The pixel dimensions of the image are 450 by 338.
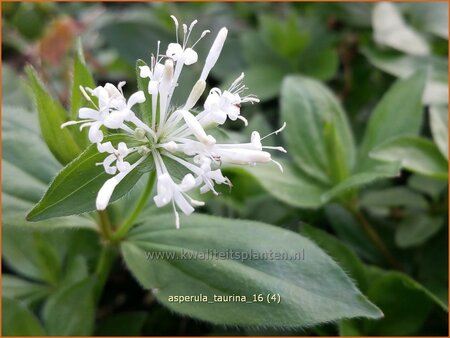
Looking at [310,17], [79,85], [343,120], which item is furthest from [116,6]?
[79,85]

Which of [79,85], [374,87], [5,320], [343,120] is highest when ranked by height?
[79,85]

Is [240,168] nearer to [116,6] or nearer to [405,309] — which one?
[405,309]

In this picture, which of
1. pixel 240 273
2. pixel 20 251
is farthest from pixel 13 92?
pixel 240 273

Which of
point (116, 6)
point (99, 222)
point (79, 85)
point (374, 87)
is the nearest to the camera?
point (79, 85)

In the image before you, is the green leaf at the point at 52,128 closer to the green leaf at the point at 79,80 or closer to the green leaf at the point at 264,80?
the green leaf at the point at 79,80

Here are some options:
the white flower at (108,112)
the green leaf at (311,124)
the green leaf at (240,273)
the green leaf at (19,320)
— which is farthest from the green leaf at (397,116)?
the green leaf at (19,320)

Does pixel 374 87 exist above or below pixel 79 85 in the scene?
below
